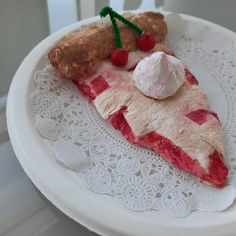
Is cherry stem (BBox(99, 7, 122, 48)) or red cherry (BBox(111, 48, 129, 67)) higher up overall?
cherry stem (BBox(99, 7, 122, 48))

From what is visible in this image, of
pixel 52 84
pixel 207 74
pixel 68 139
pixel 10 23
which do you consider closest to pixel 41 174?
pixel 68 139

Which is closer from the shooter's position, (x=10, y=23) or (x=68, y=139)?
(x=68, y=139)

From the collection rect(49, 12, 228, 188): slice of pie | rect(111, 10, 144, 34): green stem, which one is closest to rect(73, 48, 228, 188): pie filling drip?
rect(49, 12, 228, 188): slice of pie

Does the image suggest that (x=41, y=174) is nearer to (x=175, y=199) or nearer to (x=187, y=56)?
(x=175, y=199)

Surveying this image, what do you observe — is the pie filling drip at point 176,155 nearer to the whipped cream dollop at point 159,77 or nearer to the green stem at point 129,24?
the whipped cream dollop at point 159,77

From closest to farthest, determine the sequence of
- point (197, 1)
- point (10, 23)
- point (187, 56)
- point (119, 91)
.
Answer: point (119, 91) → point (187, 56) → point (10, 23) → point (197, 1)

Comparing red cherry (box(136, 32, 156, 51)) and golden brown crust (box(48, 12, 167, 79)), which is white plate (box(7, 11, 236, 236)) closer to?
golden brown crust (box(48, 12, 167, 79))
